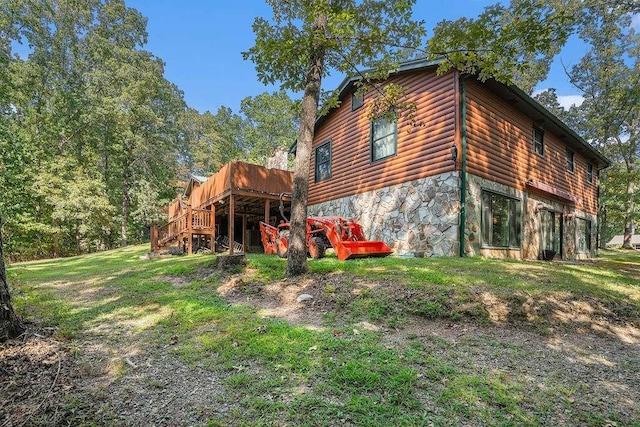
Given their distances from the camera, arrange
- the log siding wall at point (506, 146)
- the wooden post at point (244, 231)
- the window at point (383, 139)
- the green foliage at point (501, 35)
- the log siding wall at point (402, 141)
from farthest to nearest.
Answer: the wooden post at point (244, 231) < the window at point (383, 139) < the log siding wall at point (506, 146) < the log siding wall at point (402, 141) < the green foliage at point (501, 35)

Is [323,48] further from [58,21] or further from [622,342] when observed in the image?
[58,21]

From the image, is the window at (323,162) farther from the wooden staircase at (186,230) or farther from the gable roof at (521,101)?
the wooden staircase at (186,230)

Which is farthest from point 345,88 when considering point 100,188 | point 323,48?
point 100,188

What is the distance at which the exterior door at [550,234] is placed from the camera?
11448 mm

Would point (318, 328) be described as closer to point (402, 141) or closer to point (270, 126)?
point (402, 141)

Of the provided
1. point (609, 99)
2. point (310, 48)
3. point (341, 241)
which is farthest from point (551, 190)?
point (609, 99)

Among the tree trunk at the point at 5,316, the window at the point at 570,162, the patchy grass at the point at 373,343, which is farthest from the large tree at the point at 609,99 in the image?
the tree trunk at the point at 5,316

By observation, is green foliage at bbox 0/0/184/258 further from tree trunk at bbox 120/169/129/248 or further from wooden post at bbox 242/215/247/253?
wooden post at bbox 242/215/247/253

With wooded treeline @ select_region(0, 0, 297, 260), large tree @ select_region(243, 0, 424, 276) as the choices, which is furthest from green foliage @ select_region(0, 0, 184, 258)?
large tree @ select_region(243, 0, 424, 276)

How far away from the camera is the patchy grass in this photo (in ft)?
7.59

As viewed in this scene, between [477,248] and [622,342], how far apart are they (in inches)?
196

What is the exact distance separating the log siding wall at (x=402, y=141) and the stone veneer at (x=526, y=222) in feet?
3.96

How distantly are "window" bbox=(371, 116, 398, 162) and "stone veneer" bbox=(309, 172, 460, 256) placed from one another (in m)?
1.20

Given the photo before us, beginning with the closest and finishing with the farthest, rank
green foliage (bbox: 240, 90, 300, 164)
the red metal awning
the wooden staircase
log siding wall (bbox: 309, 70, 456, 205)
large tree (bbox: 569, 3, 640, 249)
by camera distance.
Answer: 1. log siding wall (bbox: 309, 70, 456, 205)
2. the red metal awning
3. the wooden staircase
4. large tree (bbox: 569, 3, 640, 249)
5. green foliage (bbox: 240, 90, 300, 164)
